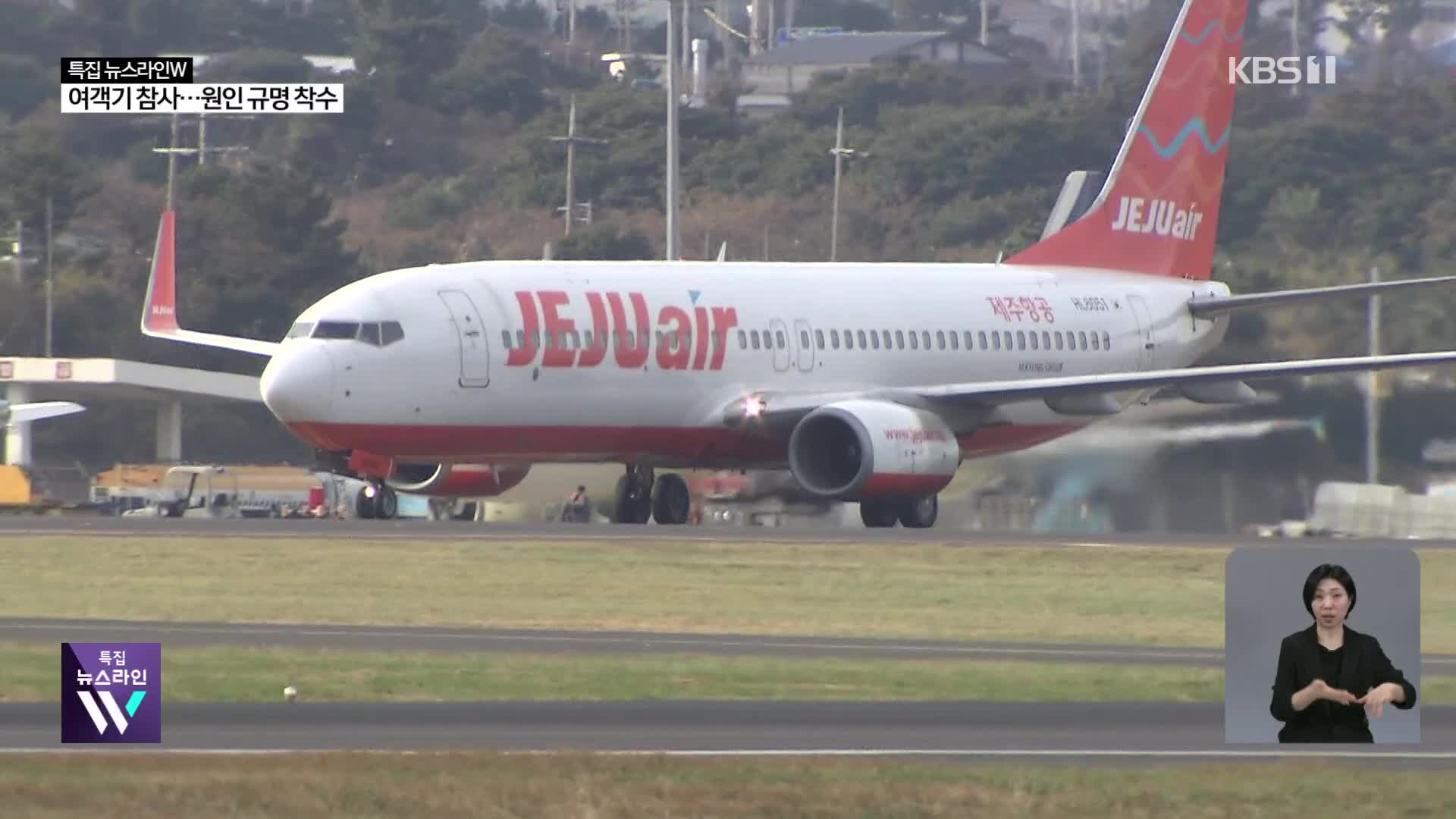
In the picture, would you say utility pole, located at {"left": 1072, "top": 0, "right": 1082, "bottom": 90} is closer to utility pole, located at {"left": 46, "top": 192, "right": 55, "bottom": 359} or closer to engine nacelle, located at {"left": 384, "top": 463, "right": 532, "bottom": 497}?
utility pole, located at {"left": 46, "top": 192, "right": 55, "bottom": 359}

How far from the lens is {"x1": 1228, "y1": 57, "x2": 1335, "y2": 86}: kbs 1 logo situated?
94.5m

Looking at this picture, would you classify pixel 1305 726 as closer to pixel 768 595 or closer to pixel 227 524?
pixel 768 595

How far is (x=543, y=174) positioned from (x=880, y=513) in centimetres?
6059

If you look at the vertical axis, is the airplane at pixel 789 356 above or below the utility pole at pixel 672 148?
below

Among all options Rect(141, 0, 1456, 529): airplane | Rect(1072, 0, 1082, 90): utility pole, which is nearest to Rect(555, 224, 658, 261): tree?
Rect(1072, 0, 1082, 90): utility pole

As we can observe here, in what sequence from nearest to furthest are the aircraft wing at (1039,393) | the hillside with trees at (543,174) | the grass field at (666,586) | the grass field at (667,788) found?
the grass field at (667,788)
the grass field at (666,586)
the aircraft wing at (1039,393)
the hillside with trees at (543,174)

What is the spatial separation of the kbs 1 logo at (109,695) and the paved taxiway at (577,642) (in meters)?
7.15

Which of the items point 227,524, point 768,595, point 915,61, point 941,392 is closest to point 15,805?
point 768,595

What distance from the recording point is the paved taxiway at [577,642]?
23625mm

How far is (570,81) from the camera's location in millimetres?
128750

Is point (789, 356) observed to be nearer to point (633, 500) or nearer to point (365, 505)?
point (633, 500)

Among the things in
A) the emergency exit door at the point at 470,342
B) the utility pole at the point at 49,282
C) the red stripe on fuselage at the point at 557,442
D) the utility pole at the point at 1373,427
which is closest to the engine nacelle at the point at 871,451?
the red stripe on fuselage at the point at 557,442

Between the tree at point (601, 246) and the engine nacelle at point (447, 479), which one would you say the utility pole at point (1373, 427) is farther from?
the tree at point (601, 246)

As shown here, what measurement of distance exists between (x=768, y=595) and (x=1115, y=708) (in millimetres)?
10223
